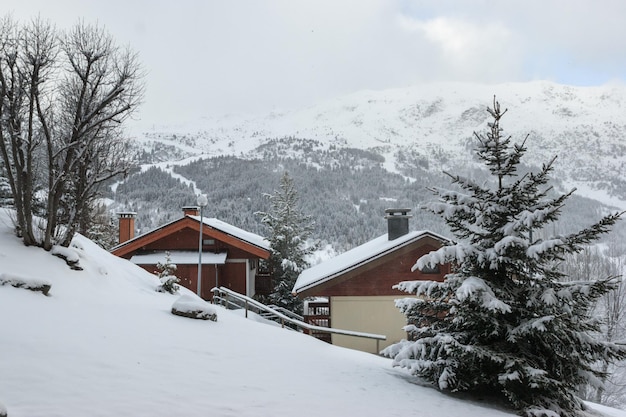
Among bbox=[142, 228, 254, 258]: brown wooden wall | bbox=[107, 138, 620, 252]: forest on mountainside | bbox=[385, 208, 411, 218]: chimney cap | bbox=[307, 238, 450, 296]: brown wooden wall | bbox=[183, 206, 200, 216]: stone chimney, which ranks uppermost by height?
bbox=[107, 138, 620, 252]: forest on mountainside

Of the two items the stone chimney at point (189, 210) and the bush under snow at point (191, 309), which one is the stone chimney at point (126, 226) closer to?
the stone chimney at point (189, 210)

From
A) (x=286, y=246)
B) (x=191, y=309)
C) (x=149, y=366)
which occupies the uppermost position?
(x=286, y=246)

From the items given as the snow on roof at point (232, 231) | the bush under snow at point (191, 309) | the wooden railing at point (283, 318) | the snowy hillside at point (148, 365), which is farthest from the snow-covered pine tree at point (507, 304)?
the snow on roof at point (232, 231)

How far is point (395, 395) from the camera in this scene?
7.71m

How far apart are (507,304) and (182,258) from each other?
1950 cm

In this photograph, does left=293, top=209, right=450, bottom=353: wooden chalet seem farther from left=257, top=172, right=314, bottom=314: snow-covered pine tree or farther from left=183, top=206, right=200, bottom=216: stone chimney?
left=183, top=206, right=200, bottom=216: stone chimney

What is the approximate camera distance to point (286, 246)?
26.9 meters

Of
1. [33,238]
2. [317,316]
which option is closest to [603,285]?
[33,238]

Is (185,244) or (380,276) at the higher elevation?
(185,244)

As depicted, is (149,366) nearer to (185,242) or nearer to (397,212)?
(397,212)

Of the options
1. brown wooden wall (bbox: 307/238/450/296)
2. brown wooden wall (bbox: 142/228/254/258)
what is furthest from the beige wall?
brown wooden wall (bbox: 142/228/254/258)

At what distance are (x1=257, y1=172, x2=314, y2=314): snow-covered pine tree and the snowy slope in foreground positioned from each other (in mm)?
13922

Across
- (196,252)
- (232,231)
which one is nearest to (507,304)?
(196,252)

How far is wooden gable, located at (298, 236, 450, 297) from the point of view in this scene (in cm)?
1864
